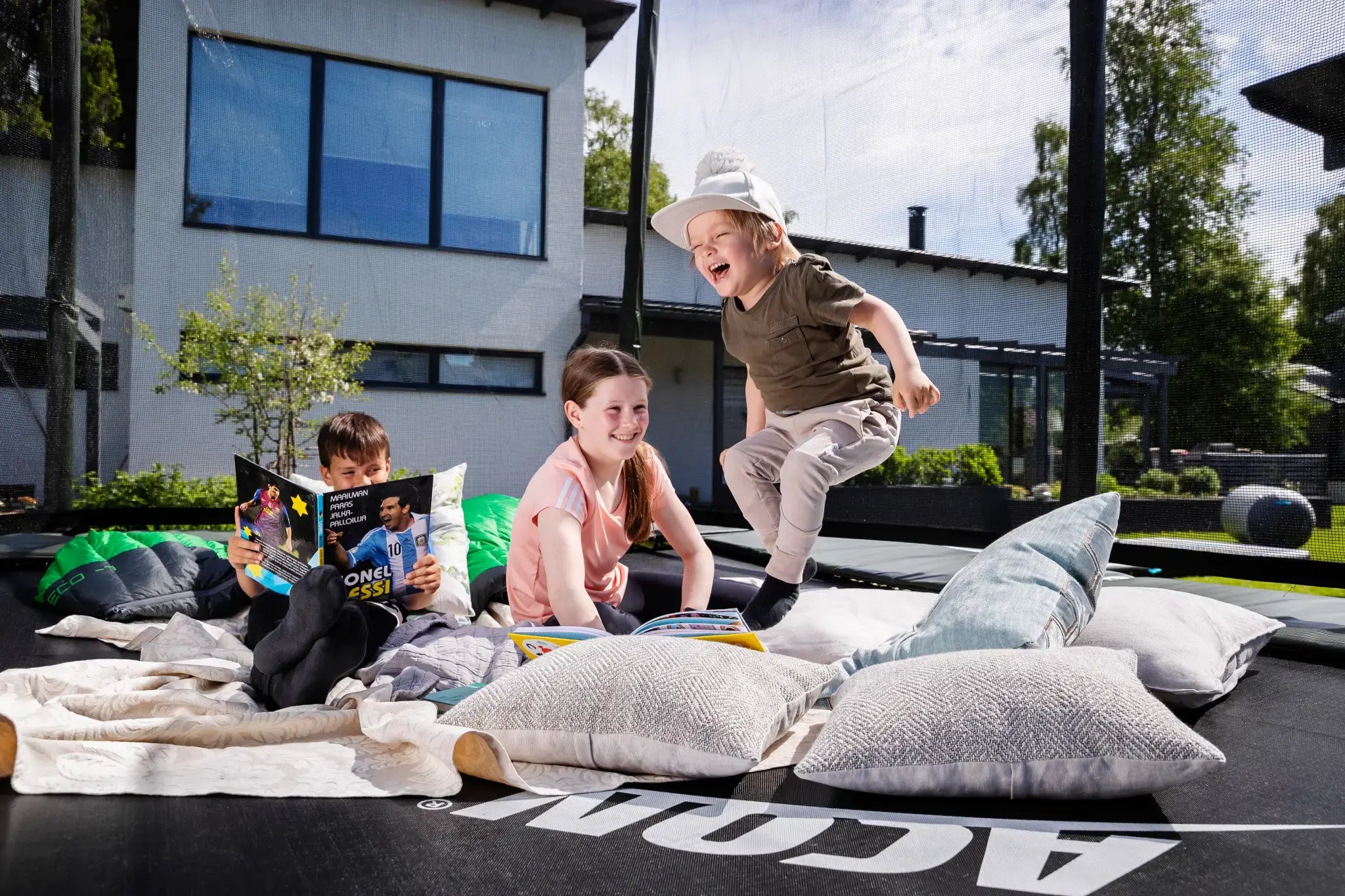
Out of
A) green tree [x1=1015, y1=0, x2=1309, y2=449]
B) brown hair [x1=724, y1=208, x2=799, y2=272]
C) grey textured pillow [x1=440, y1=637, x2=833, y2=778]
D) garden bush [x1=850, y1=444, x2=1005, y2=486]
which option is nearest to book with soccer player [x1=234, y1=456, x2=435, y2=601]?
grey textured pillow [x1=440, y1=637, x2=833, y2=778]

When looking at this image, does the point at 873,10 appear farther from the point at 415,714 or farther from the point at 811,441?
the point at 415,714

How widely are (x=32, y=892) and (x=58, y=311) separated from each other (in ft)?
10.8

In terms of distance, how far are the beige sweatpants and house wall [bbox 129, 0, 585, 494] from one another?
2.34 m

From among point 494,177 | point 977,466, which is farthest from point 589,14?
point 977,466

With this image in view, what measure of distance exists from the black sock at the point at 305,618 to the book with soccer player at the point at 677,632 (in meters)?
0.26

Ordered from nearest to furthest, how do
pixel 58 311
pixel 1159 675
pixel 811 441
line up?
pixel 1159 675
pixel 811 441
pixel 58 311

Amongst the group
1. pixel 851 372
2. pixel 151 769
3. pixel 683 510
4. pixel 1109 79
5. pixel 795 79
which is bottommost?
pixel 151 769

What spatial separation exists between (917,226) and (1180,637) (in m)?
1.60

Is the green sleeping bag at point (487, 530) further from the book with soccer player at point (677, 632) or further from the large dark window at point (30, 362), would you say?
the large dark window at point (30, 362)

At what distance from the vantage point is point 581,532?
5.23 ft

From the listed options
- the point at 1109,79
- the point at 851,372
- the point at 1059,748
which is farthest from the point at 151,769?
the point at 1109,79

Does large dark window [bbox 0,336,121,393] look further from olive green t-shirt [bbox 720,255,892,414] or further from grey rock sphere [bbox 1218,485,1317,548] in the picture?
grey rock sphere [bbox 1218,485,1317,548]

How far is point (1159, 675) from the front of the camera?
131 cm

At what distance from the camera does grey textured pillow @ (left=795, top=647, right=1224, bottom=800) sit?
90 centimetres
